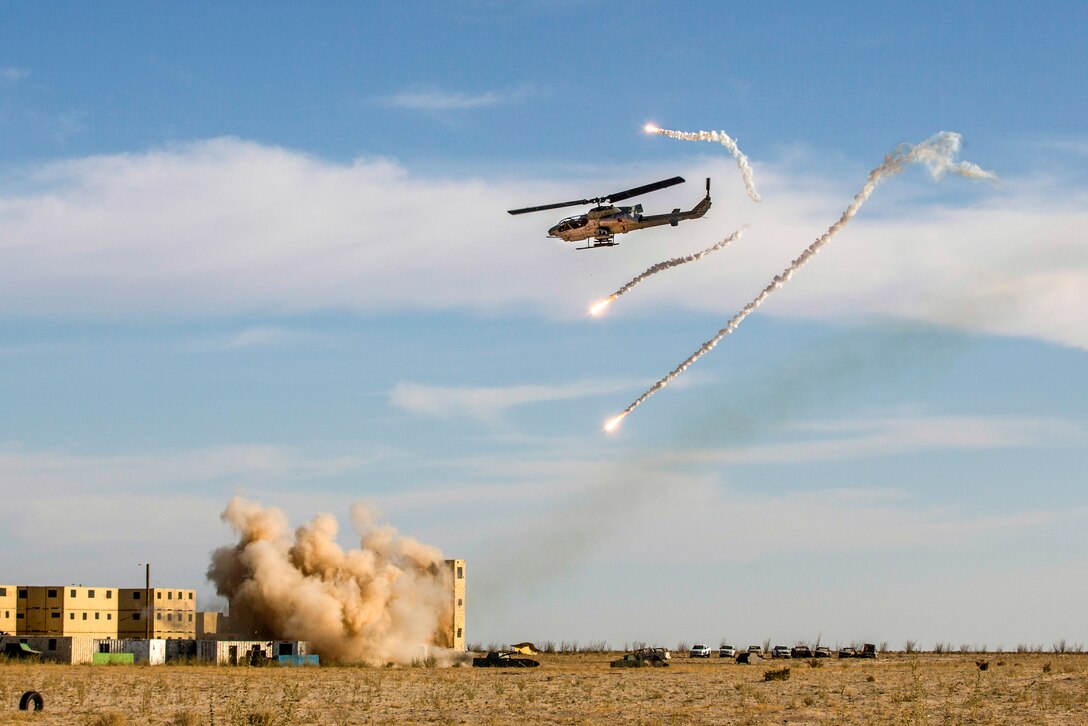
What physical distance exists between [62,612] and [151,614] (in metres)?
7.30

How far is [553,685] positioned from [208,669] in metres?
30.1

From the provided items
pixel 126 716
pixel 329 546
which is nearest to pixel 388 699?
pixel 126 716

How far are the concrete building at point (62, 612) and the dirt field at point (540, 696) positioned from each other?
2150 centimetres

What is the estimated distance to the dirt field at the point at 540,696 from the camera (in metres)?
61.2

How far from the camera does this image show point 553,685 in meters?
85.2

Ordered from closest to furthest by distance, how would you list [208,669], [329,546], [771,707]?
[771,707], [208,669], [329,546]

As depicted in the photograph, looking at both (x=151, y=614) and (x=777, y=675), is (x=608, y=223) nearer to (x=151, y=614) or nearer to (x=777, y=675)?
(x=777, y=675)

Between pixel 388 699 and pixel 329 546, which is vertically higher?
pixel 329 546

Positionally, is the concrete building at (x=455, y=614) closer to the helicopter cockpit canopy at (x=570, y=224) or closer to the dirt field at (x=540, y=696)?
the dirt field at (x=540, y=696)

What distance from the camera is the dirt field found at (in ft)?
201

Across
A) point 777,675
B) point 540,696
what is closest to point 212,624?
point 777,675

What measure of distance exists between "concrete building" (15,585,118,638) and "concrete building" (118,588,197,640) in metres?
1.37

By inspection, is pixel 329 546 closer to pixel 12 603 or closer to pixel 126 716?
pixel 12 603

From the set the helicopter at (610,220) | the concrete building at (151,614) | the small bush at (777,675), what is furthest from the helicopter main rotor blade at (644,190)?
the concrete building at (151,614)
